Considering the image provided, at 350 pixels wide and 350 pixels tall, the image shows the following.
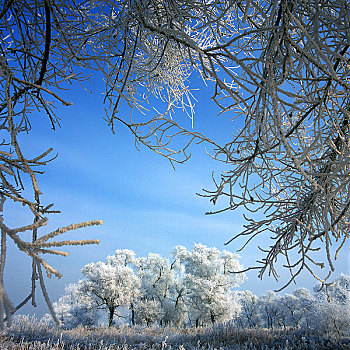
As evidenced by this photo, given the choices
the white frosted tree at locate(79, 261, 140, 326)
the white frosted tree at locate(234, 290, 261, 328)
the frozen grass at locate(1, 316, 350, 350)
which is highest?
the white frosted tree at locate(79, 261, 140, 326)

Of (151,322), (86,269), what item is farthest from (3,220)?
(151,322)

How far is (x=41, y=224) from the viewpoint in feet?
2.11

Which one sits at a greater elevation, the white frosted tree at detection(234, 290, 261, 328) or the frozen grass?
the frozen grass

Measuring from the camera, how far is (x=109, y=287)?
21.2m

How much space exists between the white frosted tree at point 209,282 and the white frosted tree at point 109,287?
4.93m

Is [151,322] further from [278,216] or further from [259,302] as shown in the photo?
[278,216]

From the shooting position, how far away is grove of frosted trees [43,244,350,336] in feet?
70.0

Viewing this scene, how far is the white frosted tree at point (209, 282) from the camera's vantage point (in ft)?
68.6

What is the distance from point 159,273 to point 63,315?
895 cm

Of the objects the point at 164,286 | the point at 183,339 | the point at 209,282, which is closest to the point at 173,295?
the point at 164,286

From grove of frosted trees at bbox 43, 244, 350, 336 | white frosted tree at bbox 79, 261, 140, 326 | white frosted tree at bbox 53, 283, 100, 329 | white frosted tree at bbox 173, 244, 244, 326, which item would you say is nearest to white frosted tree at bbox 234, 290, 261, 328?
grove of frosted trees at bbox 43, 244, 350, 336

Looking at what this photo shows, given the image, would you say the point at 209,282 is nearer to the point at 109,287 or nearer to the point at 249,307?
the point at 109,287

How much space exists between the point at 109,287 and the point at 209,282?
7721 millimetres

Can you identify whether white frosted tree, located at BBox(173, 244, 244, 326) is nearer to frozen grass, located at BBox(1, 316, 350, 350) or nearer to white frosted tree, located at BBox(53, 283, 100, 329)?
white frosted tree, located at BBox(53, 283, 100, 329)
